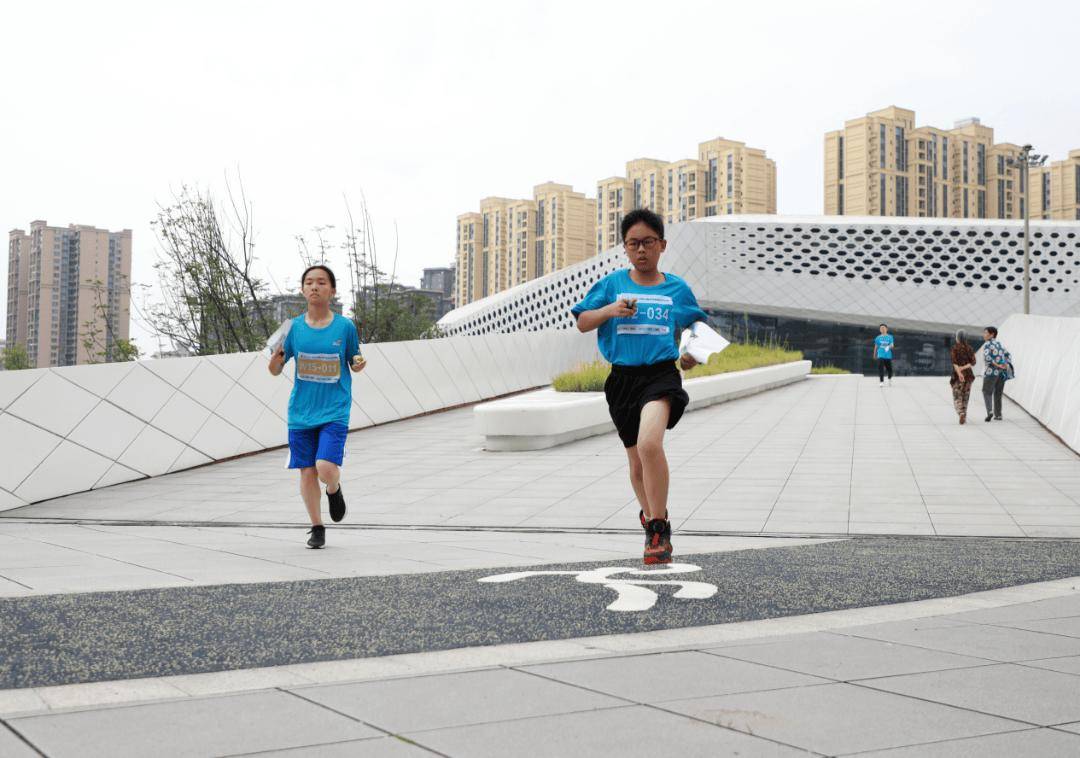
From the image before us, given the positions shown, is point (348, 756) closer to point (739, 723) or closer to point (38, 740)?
point (38, 740)

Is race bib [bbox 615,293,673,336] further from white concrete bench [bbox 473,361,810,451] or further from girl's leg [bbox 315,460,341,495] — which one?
white concrete bench [bbox 473,361,810,451]

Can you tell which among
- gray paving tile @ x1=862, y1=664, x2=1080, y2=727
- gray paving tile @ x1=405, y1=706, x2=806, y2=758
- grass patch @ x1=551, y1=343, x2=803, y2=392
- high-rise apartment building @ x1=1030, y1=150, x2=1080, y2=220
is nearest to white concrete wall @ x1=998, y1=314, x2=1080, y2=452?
grass patch @ x1=551, y1=343, x2=803, y2=392

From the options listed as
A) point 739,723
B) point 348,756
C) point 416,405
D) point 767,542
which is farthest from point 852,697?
point 416,405

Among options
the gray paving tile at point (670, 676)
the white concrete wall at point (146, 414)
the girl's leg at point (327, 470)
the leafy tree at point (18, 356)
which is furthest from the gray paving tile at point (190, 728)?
the leafy tree at point (18, 356)

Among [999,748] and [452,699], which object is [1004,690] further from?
[452,699]

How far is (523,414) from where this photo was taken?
1248 cm

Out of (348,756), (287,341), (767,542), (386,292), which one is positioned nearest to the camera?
(348,756)

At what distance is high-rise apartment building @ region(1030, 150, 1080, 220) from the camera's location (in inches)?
2950

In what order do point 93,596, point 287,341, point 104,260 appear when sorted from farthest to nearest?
point 104,260 → point 287,341 → point 93,596

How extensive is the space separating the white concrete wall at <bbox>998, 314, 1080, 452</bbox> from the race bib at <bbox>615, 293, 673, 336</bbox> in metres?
8.41

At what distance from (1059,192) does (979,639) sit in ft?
277

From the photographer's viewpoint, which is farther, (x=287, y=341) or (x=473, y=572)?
(x=287, y=341)

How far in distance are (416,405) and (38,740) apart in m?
15.4

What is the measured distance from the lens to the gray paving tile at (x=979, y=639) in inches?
123
